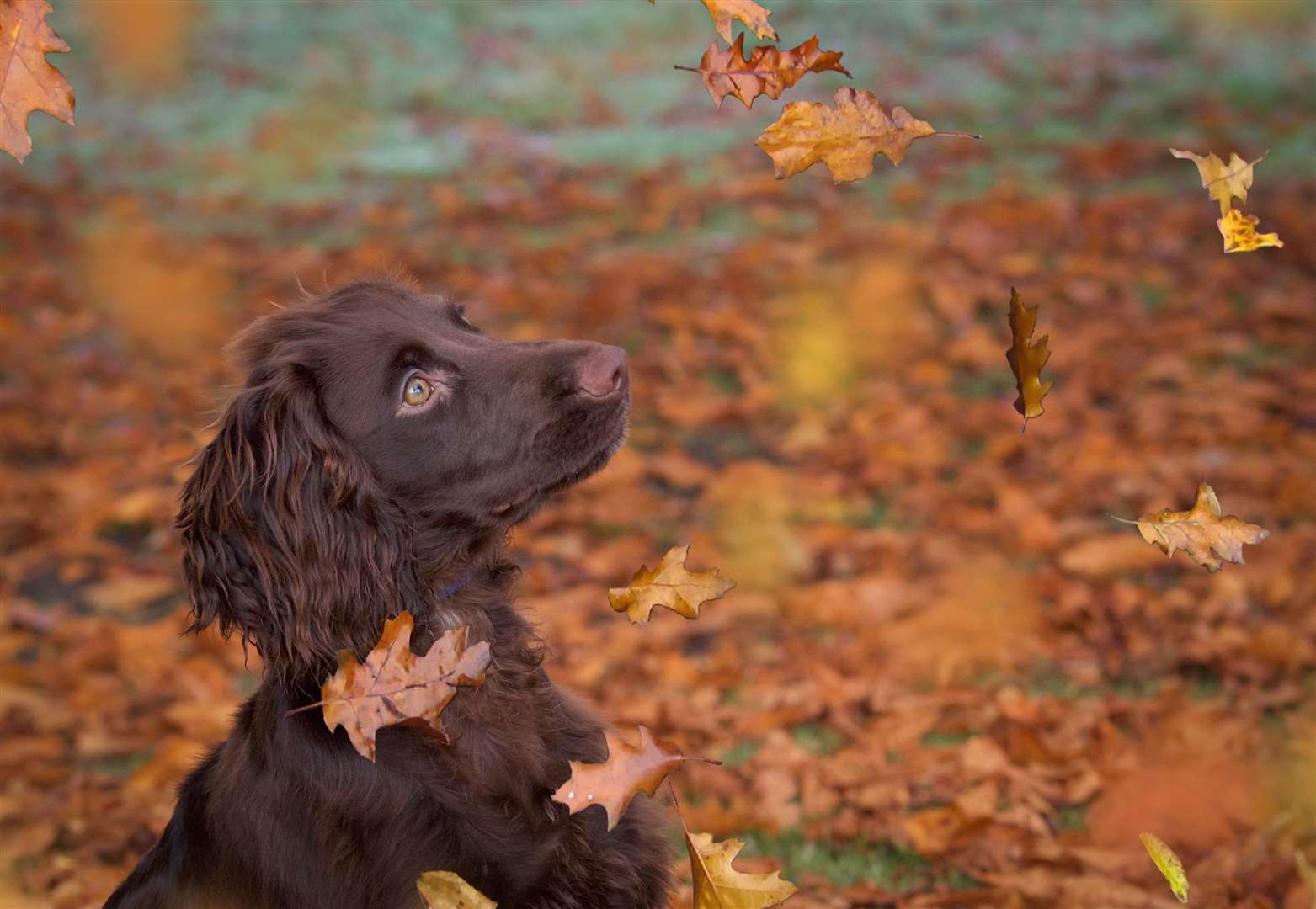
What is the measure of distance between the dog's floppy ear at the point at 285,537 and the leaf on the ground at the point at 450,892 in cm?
52

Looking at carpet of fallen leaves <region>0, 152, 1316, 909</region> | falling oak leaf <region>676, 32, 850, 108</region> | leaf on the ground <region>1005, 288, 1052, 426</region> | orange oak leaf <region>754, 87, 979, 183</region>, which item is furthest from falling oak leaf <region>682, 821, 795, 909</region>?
falling oak leaf <region>676, 32, 850, 108</region>

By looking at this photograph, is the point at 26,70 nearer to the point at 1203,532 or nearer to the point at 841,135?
the point at 841,135

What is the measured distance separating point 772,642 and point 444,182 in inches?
314

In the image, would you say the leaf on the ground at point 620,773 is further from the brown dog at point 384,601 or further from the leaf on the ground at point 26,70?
the leaf on the ground at point 26,70

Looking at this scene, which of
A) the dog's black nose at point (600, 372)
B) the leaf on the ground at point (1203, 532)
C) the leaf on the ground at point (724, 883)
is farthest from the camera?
the dog's black nose at point (600, 372)

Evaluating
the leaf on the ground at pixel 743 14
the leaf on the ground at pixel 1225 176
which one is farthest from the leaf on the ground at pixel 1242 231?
the leaf on the ground at pixel 743 14

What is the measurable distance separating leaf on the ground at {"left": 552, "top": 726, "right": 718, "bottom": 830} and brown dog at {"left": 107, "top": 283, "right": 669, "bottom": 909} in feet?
0.98

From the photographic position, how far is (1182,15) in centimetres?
1405

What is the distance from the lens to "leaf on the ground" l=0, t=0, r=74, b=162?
7.79 feet

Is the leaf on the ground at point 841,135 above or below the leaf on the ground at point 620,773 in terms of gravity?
above

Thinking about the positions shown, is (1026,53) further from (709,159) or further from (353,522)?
(353,522)

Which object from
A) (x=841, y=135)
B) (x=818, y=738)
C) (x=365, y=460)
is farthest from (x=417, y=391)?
(x=818, y=738)

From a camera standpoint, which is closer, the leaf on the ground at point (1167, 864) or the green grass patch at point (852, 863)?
the leaf on the ground at point (1167, 864)

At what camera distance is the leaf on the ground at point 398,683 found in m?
2.67
